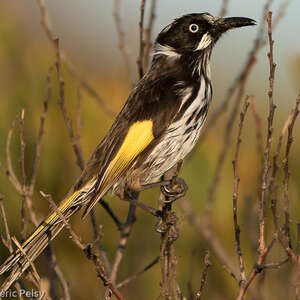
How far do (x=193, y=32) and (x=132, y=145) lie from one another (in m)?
1.10

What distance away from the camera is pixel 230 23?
426 cm

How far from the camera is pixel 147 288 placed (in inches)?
182

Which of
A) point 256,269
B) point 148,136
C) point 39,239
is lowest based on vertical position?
point 256,269

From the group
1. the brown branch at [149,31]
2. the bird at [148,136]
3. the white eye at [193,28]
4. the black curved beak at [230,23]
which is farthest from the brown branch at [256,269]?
the white eye at [193,28]

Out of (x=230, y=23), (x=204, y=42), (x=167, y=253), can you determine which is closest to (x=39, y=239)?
(x=167, y=253)

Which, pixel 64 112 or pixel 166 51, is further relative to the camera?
pixel 166 51

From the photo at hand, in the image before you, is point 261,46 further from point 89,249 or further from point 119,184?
point 89,249

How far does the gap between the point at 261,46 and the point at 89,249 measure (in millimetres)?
2016

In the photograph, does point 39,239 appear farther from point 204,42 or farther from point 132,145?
point 204,42

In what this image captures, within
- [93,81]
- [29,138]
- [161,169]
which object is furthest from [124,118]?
[93,81]

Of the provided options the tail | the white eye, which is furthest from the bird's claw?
the white eye

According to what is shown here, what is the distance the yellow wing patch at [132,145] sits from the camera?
12.4 ft

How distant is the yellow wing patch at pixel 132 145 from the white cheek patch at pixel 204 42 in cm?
85

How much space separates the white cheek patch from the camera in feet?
14.2
